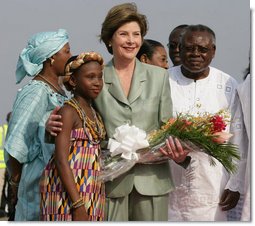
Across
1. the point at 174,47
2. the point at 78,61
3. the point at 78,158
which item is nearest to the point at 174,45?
the point at 174,47

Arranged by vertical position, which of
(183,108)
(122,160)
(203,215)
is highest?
(183,108)

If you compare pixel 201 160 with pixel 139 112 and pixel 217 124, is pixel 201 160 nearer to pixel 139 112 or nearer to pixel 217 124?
pixel 217 124

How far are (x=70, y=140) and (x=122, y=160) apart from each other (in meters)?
0.41

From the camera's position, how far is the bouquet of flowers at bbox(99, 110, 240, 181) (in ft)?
16.5

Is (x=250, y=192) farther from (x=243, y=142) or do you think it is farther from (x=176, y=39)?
(x=176, y=39)

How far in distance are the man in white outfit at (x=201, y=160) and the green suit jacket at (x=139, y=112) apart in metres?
0.62

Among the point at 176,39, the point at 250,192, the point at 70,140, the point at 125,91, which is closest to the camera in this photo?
the point at 70,140

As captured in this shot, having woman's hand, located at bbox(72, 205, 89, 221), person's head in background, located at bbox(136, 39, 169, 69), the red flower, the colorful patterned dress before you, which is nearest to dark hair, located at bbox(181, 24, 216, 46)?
person's head in background, located at bbox(136, 39, 169, 69)

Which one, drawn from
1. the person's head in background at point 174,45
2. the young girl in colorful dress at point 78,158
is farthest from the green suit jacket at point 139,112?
the person's head in background at point 174,45

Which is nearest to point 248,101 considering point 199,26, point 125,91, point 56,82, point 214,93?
point 214,93

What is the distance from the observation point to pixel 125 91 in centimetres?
519

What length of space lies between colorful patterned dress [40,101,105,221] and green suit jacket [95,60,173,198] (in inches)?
8.9

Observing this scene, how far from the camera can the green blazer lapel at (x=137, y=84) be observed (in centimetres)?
513

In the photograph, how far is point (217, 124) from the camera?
16.7 ft
